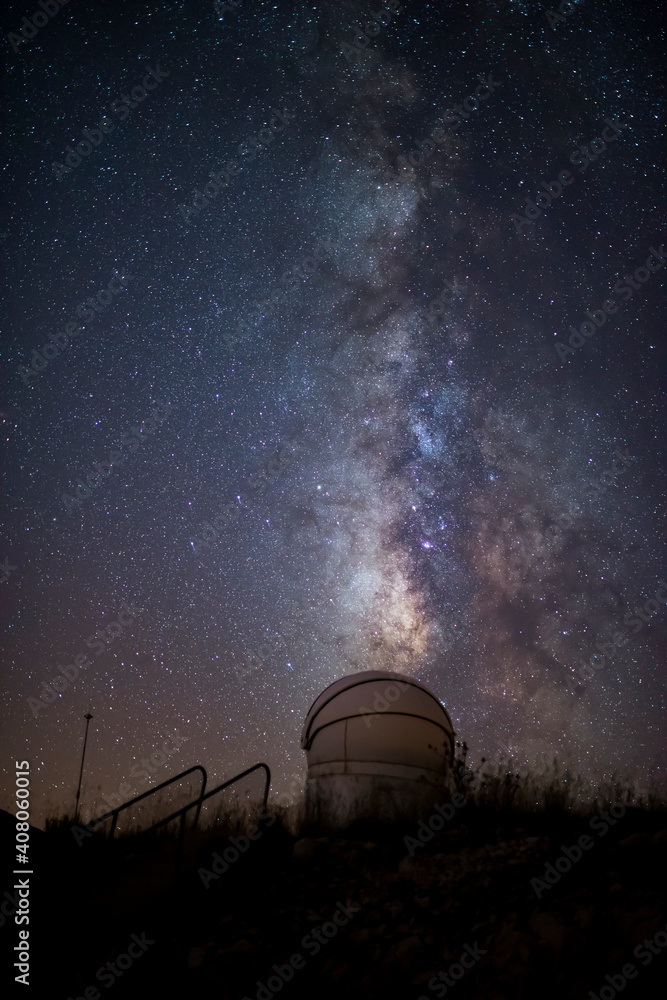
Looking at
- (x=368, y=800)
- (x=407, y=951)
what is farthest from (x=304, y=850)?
(x=407, y=951)

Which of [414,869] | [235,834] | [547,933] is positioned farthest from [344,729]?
[547,933]

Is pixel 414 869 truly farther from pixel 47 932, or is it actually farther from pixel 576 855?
pixel 47 932

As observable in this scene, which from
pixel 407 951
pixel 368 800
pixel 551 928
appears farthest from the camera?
pixel 368 800

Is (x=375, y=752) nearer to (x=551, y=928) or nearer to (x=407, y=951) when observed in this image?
(x=407, y=951)

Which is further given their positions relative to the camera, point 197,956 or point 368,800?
point 368,800

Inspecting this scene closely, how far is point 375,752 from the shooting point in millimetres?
10562

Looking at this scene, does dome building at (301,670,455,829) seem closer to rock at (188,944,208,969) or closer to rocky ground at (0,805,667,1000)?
rocky ground at (0,805,667,1000)

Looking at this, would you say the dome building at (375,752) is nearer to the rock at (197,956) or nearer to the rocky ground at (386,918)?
the rocky ground at (386,918)

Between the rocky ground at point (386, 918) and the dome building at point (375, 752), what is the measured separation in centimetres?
139

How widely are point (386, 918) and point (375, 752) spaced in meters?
4.31

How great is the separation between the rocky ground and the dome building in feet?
4.57

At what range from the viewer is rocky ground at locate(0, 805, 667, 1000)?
484 cm

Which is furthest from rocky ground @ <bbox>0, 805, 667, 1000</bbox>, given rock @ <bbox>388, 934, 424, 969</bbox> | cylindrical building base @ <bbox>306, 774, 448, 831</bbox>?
cylindrical building base @ <bbox>306, 774, 448, 831</bbox>

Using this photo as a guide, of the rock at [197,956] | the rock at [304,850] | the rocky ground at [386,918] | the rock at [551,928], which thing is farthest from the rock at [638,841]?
the rock at [197,956]
